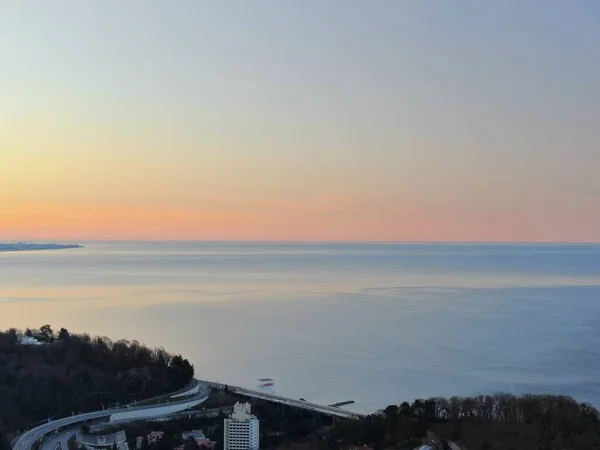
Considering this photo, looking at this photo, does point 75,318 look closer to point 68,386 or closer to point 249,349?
point 249,349

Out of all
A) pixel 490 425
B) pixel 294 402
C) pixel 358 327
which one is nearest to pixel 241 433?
pixel 294 402

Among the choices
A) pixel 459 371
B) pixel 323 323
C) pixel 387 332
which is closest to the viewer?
pixel 459 371

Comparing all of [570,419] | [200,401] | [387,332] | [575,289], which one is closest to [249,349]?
[387,332]

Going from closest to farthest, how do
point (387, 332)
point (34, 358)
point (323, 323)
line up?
point (34, 358) → point (387, 332) → point (323, 323)

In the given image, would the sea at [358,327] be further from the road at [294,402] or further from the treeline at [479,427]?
the treeline at [479,427]

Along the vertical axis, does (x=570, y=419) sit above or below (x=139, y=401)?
above

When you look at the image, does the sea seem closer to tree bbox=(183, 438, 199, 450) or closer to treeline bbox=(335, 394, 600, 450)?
treeline bbox=(335, 394, 600, 450)

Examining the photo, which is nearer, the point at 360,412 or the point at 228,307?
the point at 360,412
